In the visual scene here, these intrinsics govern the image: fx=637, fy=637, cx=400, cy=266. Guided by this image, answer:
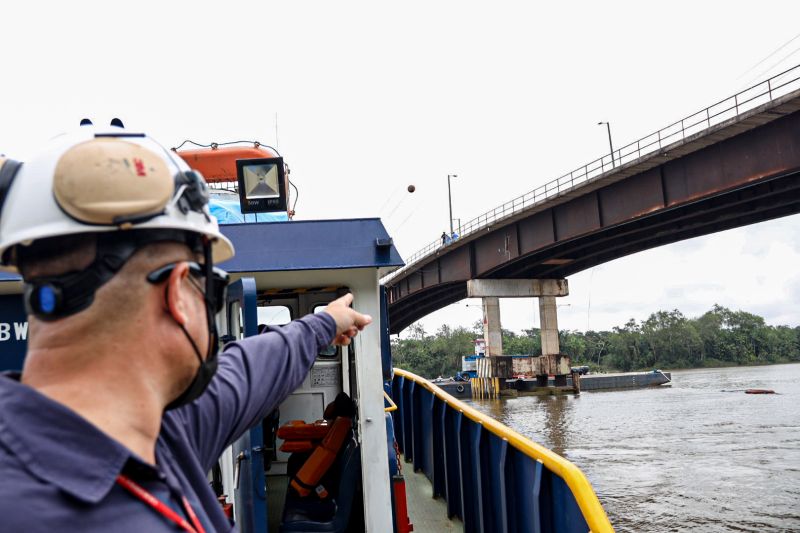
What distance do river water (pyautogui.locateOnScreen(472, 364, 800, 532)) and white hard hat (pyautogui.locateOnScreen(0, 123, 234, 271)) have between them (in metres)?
12.0

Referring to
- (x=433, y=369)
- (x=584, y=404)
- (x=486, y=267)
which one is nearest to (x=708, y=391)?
(x=584, y=404)

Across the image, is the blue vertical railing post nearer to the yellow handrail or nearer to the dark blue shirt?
the yellow handrail

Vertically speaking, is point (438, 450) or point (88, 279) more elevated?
point (88, 279)

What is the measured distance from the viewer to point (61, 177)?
1.19 metres

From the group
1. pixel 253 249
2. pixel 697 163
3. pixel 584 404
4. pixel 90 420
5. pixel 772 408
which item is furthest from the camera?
pixel 584 404

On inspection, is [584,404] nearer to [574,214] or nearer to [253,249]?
[574,214]

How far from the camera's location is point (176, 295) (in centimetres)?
126

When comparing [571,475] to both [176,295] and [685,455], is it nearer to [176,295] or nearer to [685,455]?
[176,295]

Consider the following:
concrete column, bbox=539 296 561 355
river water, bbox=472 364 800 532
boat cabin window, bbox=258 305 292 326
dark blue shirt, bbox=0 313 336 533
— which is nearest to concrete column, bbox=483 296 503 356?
concrete column, bbox=539 296 561 355

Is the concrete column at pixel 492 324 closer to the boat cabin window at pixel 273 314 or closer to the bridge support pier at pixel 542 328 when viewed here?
the bridge support pier at pixel 542 328

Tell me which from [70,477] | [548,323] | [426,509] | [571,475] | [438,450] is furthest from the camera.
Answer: [548,323]

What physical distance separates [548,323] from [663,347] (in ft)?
154

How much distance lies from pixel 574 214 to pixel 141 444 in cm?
2896

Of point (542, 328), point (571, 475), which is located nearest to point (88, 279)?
point (571, 475)
